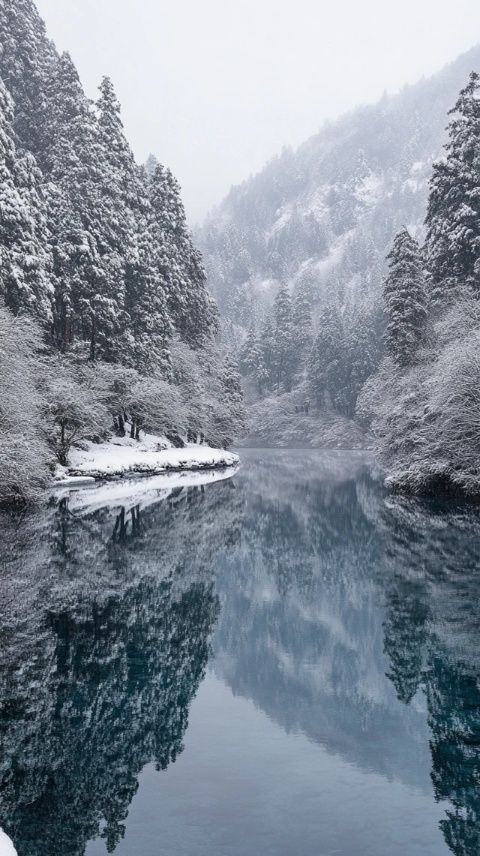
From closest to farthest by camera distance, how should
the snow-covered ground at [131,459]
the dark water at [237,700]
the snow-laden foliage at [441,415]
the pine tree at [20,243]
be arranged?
the dark water at [237,700] < the snow-laden foliage at [441,415] < the pine tree at [20,243] < the snow-covered ground at [131,459]

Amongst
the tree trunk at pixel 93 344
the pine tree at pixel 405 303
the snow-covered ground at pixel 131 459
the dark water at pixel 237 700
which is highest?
the pine tree at pixel 405 303

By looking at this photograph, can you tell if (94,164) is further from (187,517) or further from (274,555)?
(274,555)

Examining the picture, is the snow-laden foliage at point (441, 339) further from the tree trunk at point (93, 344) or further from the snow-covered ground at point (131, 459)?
the tree trunk at point (93, 344)

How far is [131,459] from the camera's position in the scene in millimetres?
37594

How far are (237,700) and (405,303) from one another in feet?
105

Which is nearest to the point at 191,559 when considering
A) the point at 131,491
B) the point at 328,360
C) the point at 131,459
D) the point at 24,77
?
the point at 131,491

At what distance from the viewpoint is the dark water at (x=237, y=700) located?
540 cm

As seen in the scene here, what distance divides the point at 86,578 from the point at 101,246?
29.0 meters

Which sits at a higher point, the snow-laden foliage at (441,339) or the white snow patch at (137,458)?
the snow-laden foliage at (441,339)

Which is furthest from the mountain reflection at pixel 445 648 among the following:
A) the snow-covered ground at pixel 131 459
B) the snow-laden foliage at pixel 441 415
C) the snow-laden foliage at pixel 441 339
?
the snow-covered ground at pixel 131 459

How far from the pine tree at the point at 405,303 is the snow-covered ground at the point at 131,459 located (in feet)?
50.5

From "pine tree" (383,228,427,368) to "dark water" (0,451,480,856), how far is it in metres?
21.7

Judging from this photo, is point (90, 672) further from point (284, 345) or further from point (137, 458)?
point (284, 345)

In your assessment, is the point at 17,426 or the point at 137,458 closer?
the point at 17,426
